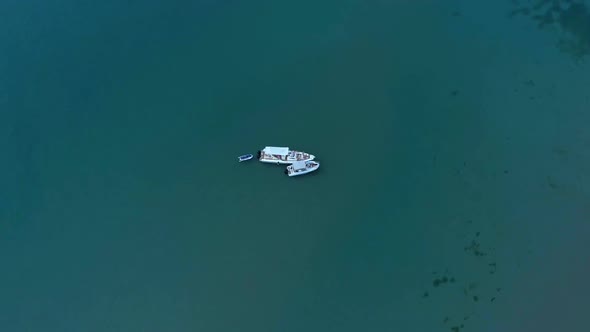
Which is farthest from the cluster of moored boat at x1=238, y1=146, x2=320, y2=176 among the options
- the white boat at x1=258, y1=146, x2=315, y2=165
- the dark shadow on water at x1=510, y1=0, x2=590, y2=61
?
the dark shadow on water at x1=510, y1=0, x2=590, y2=61

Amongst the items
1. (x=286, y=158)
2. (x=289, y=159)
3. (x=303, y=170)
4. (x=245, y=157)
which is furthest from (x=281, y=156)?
(x=245, y=157)

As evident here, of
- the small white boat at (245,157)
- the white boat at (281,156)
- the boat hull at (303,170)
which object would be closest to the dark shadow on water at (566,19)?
the boat hull at (303,170)

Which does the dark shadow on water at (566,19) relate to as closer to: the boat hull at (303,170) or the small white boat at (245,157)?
the boat hull at (303,170)

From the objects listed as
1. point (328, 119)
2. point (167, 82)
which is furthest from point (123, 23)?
point (328, 119)

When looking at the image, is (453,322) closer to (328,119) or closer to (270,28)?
(328,119)

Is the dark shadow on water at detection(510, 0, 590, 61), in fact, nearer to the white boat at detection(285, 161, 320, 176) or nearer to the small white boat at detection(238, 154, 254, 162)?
the white boat at detection(285, 161, 320, 176)

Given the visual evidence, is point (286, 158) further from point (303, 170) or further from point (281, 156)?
point (303, 170)
